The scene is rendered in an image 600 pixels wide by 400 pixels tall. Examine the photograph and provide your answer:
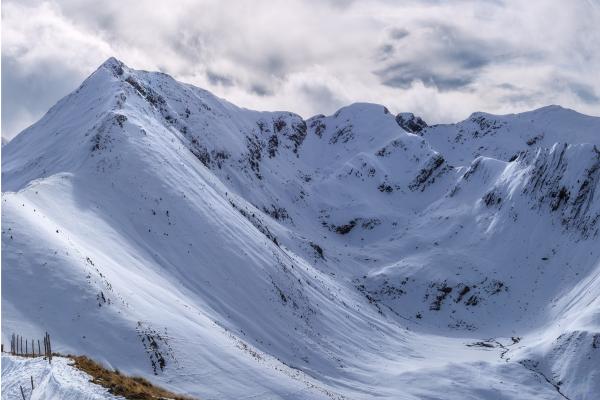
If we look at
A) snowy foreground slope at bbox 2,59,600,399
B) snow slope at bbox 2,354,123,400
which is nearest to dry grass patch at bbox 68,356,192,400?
snow slope at bbox 2,354,123,400

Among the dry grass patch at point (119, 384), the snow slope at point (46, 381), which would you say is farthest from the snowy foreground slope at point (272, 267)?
the dry grass patch at point (119, 384)

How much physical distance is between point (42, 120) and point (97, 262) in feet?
226

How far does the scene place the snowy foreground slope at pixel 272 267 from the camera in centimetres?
3822

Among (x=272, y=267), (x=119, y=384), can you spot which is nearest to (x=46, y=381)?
(x=119, y=384)

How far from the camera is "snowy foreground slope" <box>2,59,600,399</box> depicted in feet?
125

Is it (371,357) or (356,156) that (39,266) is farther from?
(356,156)

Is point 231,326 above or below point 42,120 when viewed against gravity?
below

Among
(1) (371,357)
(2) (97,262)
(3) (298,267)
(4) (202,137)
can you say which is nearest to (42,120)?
(4) (202,137)

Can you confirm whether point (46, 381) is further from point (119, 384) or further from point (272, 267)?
point (272, 267)

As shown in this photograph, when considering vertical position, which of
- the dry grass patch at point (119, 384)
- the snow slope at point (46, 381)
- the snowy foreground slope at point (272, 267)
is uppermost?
the snowy foreground slope at point (272, 267)

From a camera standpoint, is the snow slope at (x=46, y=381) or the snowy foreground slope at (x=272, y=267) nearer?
the snow slope at (x=46, y=381)

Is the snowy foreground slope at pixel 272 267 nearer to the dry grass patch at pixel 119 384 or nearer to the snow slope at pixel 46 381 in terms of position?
the snow slope at pixel 46 381

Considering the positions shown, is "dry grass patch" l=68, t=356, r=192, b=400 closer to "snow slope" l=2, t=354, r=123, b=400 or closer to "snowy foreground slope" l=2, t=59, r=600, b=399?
"snow slope" l=2, t=354, r=123, b=400

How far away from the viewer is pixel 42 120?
98688 millimetres
